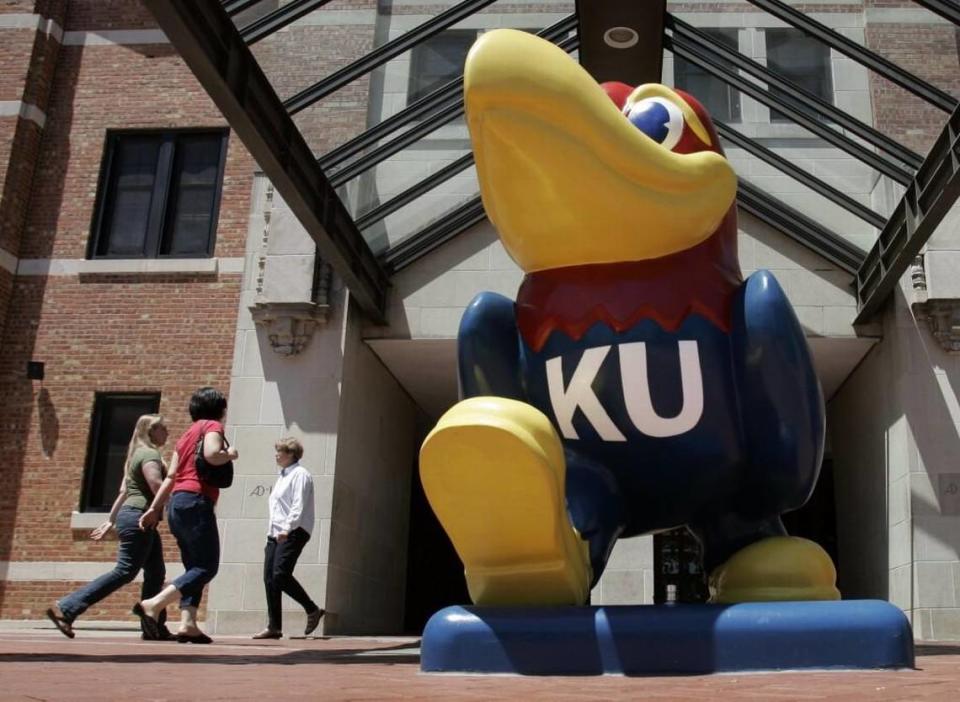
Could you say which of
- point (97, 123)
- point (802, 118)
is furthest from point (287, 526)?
point (97, 123)

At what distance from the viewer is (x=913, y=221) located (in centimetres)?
668

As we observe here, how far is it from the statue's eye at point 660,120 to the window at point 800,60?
21.6ft

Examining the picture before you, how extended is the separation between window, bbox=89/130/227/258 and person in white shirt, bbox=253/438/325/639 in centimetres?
487

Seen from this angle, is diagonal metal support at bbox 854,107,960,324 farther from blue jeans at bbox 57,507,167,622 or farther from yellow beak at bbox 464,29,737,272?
blue jeans at bbox 57,507,167,622

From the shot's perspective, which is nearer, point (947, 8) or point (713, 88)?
point (947, 8)

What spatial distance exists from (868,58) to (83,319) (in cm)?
813

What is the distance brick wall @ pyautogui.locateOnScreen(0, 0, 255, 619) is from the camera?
959 centimetres

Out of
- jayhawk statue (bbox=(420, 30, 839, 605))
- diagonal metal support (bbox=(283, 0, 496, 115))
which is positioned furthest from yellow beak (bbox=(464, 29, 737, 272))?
diagonal metal support (bbox=(283, 0, 496, 115))

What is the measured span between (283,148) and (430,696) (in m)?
4.86

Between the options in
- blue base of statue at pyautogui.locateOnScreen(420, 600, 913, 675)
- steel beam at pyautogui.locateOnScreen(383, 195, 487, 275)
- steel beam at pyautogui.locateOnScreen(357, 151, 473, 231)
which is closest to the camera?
blue base of statue at pyautogui.locateOnScreen(420, 600, 913, 675)

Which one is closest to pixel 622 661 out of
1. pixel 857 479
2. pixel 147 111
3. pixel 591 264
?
pixel 591 264

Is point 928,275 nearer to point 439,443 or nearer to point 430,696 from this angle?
point 439,443

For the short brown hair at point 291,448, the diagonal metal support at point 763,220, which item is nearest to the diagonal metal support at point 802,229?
the diagonal metal support at point 763,220

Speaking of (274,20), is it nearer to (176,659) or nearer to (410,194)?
(410,194)
